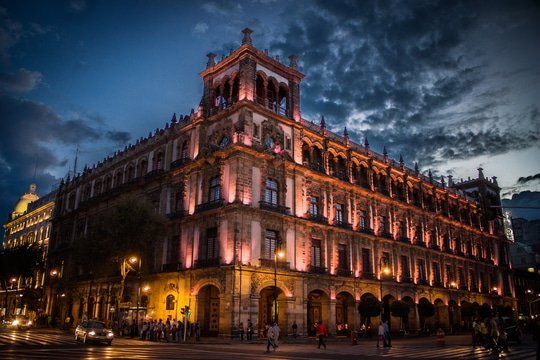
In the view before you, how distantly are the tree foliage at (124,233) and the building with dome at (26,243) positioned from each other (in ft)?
89.3

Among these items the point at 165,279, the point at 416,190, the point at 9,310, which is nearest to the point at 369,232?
the point at 416,190

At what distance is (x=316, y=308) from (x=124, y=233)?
733 inches

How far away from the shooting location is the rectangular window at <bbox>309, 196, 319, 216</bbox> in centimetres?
4153

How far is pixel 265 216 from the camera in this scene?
36.4m

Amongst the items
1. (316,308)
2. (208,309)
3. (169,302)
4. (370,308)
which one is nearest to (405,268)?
(316,308)

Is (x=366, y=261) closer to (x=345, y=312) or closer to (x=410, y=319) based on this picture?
(x=345, y=312)

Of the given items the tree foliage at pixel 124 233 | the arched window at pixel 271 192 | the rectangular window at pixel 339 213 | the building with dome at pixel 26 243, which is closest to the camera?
the tree foliage at pixel 124 233

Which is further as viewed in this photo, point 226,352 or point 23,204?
point 23,204

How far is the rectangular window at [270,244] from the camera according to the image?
118 feet

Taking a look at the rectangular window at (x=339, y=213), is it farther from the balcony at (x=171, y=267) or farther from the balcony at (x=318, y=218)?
the balcony at (x=171, y=267)

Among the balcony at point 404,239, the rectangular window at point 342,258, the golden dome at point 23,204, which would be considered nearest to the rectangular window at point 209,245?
the rectangular window at point 342,258

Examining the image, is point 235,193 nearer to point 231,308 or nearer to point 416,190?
point 231,308

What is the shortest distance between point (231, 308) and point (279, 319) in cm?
557

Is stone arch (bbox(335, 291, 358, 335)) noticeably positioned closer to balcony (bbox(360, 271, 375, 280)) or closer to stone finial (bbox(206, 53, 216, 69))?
balcony (bbox(360, 271, 375, 280))
